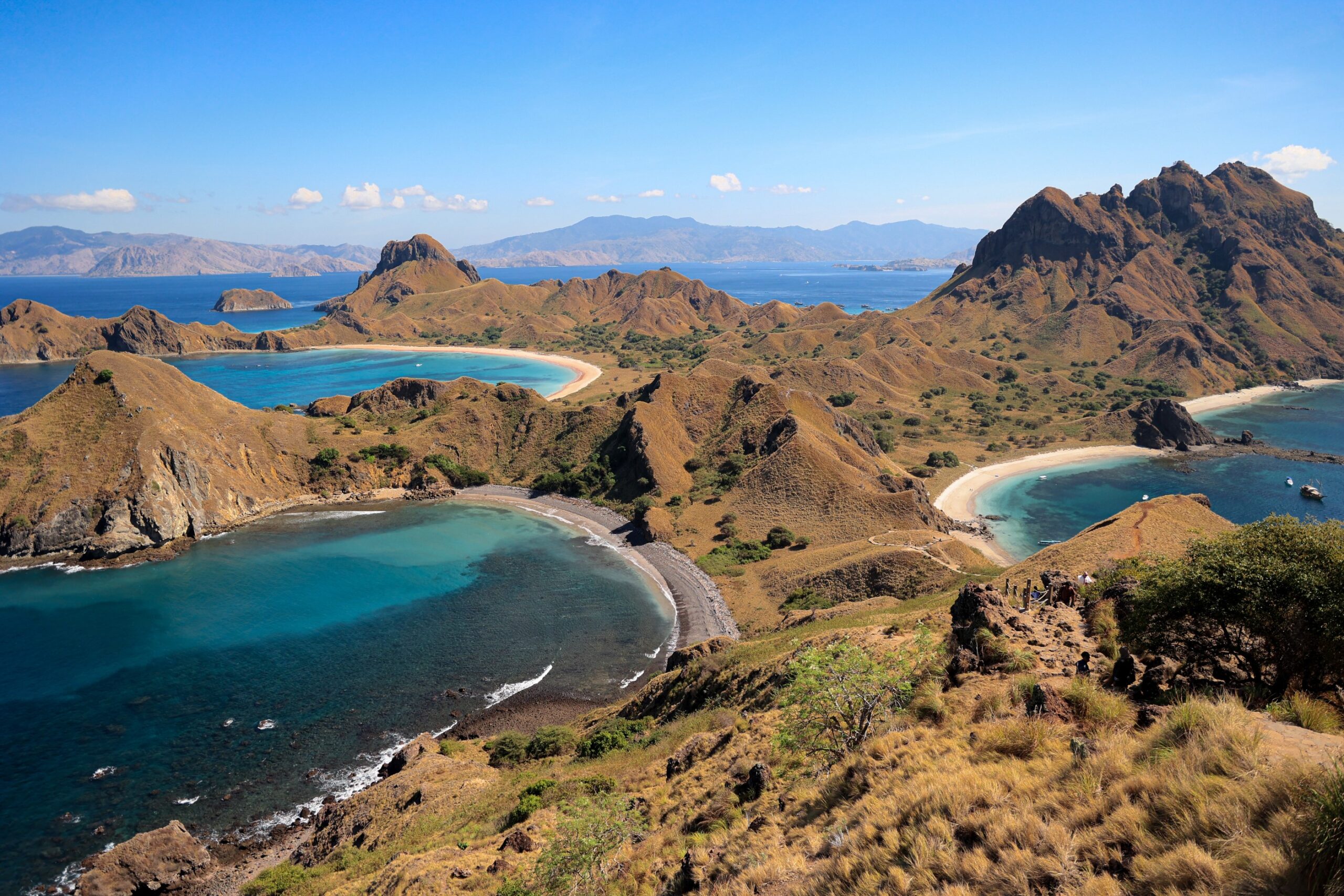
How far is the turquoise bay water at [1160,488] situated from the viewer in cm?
7819

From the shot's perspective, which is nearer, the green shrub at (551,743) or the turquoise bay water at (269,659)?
the turquoise bay water at (269,659)

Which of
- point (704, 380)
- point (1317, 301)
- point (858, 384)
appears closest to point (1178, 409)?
point (858, 384)

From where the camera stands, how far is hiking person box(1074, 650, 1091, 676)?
18.3 m

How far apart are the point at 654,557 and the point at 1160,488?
7470 cm

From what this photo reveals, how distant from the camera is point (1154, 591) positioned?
17969mm

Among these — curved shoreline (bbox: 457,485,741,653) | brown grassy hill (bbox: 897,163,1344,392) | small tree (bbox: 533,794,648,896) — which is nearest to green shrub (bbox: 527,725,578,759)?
curved shoreline (bbox: 457,485,741,653)

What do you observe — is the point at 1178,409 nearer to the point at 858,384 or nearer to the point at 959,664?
the point at 858,384

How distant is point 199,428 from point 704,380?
6508cm

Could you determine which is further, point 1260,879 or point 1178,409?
point 1178,409

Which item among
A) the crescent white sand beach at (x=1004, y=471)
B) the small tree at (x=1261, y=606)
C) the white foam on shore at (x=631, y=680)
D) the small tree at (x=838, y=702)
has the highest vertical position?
the small tree at (x=1261, y=606)

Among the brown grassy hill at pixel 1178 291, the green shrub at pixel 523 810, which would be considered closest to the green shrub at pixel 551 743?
the green shrub at pixel 523 810

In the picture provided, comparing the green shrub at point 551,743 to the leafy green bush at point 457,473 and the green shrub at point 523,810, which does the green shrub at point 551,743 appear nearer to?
the green shrub at point 523,810

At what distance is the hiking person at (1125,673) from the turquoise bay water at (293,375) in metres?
→ 139

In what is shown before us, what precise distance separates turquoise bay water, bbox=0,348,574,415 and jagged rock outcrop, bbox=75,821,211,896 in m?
122
